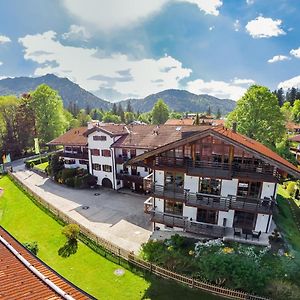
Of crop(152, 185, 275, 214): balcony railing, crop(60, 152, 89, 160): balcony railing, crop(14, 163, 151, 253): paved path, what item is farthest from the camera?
crop(60, 152, 89, 160): balcony railing

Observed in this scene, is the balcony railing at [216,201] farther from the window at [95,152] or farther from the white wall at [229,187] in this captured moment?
the window at [95,152]

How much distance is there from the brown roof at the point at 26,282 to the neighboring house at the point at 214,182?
1438 centimetres

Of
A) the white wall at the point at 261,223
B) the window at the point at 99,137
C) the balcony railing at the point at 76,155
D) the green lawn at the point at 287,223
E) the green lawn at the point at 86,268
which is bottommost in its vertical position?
the green lawn at the point at 86,268

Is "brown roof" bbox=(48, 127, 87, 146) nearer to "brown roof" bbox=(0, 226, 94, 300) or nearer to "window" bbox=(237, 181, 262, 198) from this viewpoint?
"window" bbox=(237, 181, 262, 198)

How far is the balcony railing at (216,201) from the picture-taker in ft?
67.4

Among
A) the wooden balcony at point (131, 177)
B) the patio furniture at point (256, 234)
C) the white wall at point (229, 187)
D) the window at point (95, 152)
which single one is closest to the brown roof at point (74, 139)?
the window at point (95, 152)

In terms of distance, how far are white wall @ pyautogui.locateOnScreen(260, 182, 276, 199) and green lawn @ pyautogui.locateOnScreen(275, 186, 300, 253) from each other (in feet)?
16.3

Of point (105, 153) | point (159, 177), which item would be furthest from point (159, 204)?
point (105, 153)

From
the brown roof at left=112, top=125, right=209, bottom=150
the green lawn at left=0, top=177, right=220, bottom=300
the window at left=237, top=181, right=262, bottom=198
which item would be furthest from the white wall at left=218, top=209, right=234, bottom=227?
the brown roof at left=112, top=125, right=209, bottom=150

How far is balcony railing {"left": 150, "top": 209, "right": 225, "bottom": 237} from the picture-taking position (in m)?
21.5

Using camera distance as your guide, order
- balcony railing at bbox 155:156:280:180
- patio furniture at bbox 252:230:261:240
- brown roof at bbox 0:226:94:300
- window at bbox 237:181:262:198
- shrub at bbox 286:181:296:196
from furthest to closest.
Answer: shrub at bbox 286:181:296:196
patio furniture at bbox 252:230:261:240
window at bbox 237:181:262:198
balcony railing at bbox 155:156:280:180
brown roof at bbox 0:226:94:300

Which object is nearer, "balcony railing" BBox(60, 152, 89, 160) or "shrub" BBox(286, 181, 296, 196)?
"shrub" BBox(286, 181, 296, 196)

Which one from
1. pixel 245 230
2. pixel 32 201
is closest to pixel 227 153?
pixel 245 230

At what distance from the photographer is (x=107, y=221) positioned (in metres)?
28.1
